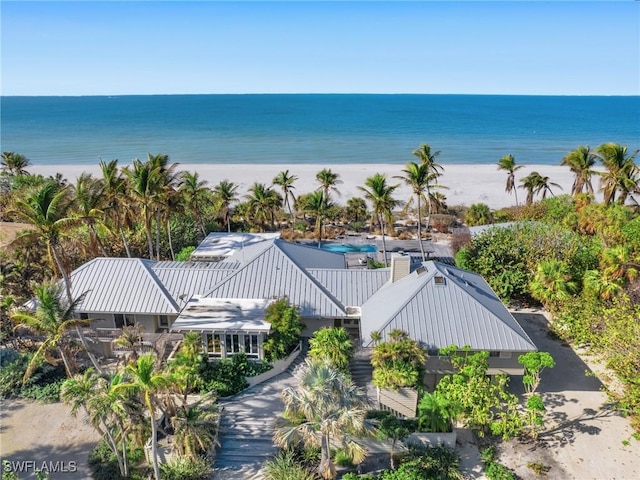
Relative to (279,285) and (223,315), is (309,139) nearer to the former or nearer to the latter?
(279,285)

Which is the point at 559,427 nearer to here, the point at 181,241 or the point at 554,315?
the point at 554,315

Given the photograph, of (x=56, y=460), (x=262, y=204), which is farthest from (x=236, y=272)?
(x=262, y=204)

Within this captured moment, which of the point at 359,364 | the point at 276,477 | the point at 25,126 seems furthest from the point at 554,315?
the point at 25,126

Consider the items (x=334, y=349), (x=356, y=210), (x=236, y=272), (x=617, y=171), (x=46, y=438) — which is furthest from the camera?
(x=356, y=210)

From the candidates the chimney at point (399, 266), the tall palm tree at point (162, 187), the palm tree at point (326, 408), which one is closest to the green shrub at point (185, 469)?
the palm tree at point (326, 408)

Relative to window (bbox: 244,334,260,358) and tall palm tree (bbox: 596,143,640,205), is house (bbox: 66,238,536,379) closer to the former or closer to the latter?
window (bbox: 244,334,260,358)

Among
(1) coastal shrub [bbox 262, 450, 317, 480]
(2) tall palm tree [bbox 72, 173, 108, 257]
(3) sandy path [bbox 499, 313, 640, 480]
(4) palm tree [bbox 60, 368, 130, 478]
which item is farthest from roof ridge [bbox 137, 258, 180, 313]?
(3) sandy path [bbox 499, 313, 640, 480]
